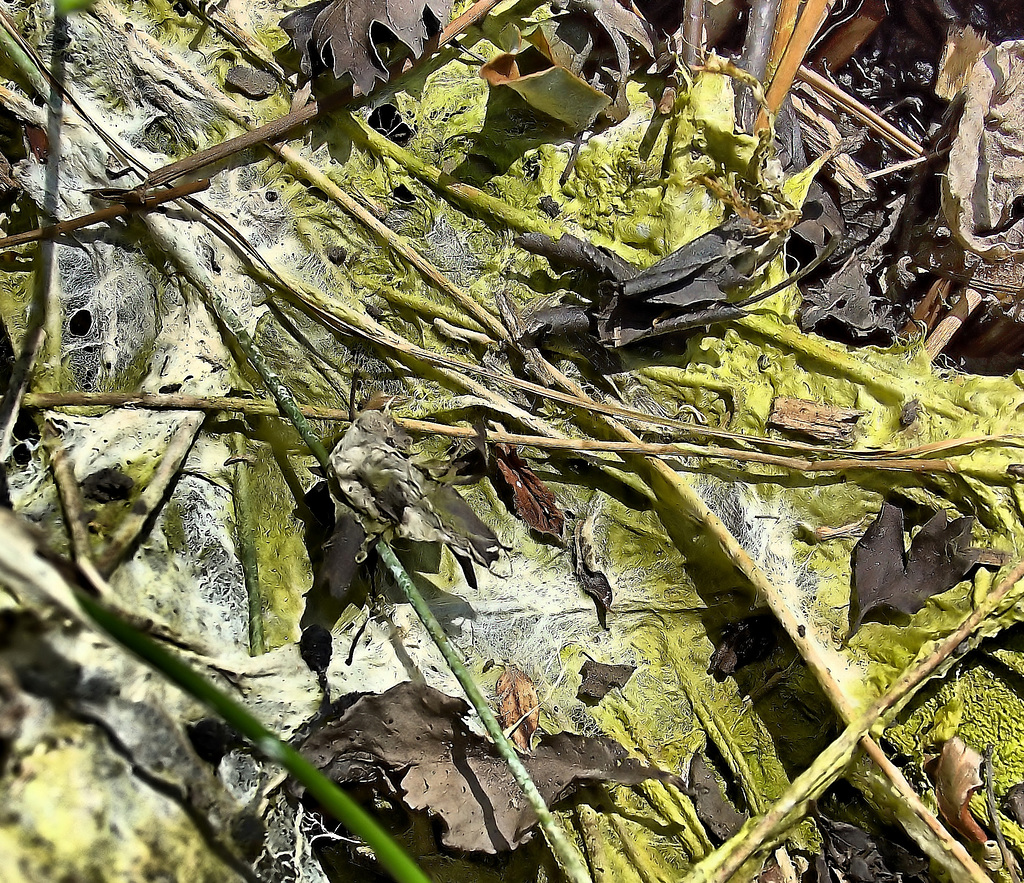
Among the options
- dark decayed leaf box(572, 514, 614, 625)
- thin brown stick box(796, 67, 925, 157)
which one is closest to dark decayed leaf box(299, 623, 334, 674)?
dark decayed leaf box(572, 514, 614, 625)

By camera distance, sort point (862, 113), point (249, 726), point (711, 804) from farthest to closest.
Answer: point (862, 113) → point (711, 804) → point (249, 726)

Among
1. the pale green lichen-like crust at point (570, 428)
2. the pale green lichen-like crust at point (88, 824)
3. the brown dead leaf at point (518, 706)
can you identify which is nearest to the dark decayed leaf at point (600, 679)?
the pale green lichen-like crust at point (570, 428)

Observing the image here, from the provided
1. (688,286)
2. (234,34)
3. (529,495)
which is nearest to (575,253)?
(688,286)

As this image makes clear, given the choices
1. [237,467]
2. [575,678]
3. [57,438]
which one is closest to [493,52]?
[237,467]

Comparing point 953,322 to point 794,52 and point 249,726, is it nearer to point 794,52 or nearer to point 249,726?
point 794,52

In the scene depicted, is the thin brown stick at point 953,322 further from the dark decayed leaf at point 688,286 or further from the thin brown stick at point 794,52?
the thin brown stick at point 794,52

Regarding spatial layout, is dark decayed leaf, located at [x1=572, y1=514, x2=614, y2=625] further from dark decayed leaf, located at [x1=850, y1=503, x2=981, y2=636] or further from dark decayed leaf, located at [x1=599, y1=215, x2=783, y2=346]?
dark decayed leaf, located at [x1=850, y1=503, x2=981, y2=636]
